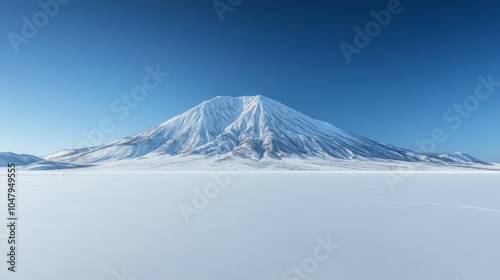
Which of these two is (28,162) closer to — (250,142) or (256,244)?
(250,142)

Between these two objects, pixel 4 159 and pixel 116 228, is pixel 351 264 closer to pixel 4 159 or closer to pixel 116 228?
pixel 116 228

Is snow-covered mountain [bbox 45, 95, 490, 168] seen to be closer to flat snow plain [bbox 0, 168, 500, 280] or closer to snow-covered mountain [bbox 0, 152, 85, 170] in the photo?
snow-covered mountain [bbox 0, 152, 85, 170]

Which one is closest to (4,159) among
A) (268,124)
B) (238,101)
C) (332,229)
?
(268,124)

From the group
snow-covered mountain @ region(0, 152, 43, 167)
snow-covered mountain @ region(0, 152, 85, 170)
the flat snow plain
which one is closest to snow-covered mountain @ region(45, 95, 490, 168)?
snow-covered mountain @ region(0, 152, 43, 167)

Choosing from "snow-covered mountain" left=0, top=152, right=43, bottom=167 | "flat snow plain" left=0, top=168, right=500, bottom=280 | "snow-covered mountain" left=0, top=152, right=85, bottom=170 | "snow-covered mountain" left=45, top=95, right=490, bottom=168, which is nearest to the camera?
"flat snow plain" left=0, top=168, right=500, bottom=280

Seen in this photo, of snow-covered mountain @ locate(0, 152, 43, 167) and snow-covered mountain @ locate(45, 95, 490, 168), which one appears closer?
snow-covered mountain @ locate(0, 152, 43, 167)

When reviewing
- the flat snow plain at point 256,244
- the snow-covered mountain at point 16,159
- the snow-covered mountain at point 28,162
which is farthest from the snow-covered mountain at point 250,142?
the flat snow plain at point 256,244

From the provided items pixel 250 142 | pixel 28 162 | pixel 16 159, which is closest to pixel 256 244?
pixel 250 142

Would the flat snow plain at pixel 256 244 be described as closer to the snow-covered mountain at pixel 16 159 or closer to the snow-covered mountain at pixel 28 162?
the snow-covered mountain at pixel 28 162
